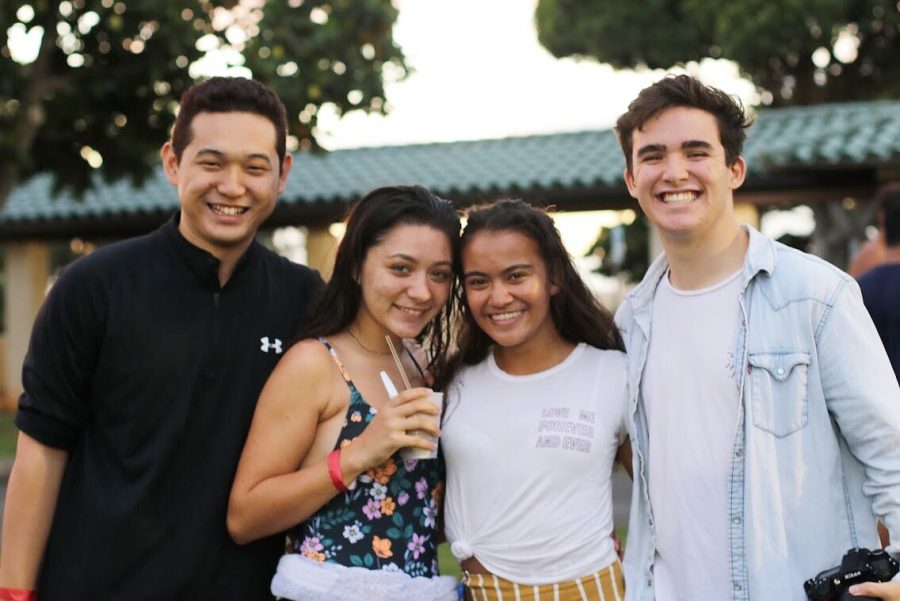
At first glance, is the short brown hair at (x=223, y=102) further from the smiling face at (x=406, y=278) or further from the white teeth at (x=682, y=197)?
the white teeth at (x=682, y=197)

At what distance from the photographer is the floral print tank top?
9.07ft

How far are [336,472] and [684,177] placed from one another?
1145mm

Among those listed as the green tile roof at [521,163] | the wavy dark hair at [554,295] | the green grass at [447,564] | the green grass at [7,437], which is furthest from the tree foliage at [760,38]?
the wavy dark hair at [554,295]

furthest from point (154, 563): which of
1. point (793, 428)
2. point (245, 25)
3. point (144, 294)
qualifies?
point (245, 25)

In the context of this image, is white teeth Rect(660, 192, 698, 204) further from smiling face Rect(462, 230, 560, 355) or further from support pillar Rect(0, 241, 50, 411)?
support pillar Rect(0, 241, 50, 411)

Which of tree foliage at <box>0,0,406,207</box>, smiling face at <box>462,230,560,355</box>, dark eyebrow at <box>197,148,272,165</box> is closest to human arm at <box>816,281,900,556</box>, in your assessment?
smiling face at <box>462,230,560,355</box>

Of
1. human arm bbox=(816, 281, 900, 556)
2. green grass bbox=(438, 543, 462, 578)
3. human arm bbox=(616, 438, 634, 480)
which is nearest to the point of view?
human arm bbox=(816, 281, 900, 556)

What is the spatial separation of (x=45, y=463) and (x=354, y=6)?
7.28 m

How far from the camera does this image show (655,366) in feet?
9.27

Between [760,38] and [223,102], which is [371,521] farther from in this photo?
[760,38]

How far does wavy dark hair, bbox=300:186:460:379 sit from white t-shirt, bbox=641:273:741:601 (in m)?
0.69

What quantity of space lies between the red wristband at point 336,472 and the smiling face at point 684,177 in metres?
1.00

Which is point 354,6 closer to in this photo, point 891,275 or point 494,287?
point 891,275

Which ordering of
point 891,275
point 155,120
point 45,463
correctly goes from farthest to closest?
point 155,120 < point 891,275 < point 45,463
